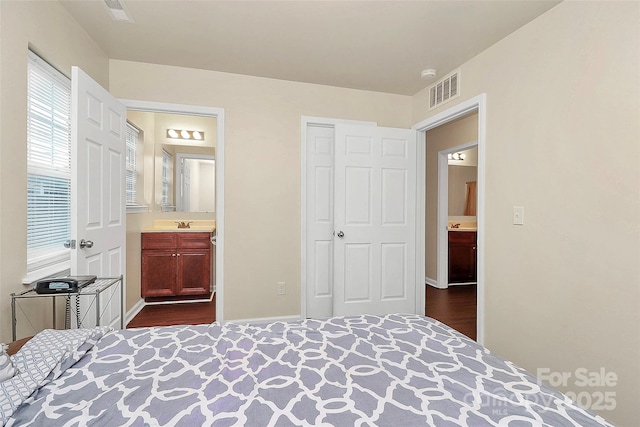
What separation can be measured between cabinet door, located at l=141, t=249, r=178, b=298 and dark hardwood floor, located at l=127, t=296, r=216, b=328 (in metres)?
0.18

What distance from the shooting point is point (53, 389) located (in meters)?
0.93

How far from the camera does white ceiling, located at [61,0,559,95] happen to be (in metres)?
1.98

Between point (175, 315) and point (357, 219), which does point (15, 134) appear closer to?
point (175, 315)

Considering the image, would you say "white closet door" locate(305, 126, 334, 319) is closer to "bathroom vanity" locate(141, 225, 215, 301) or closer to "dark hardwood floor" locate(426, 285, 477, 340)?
"dark hardwood floor" locate(426, 285, 477, 340)

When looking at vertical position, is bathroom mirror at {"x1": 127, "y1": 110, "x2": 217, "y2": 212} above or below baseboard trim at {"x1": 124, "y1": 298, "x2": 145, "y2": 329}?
above

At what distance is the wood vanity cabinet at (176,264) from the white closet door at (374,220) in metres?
1.82

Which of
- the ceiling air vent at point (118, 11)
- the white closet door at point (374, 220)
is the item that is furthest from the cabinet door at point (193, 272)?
the ceiling air vent at point (118, 11)

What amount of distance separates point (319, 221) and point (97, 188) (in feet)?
6.51

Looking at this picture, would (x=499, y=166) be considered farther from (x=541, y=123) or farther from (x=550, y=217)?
(x=550, y=217)

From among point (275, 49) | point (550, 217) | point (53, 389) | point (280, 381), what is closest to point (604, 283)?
point (550, 217)

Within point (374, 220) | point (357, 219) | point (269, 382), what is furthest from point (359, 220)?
point (269, 382)

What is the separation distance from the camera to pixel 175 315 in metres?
3.42

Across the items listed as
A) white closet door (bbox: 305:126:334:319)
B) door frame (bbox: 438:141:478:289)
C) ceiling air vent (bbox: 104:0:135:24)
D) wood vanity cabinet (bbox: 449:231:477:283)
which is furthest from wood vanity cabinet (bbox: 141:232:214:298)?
wood vanity cabinet (bbox: 449:231:477:283)

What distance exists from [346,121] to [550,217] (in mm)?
2078
